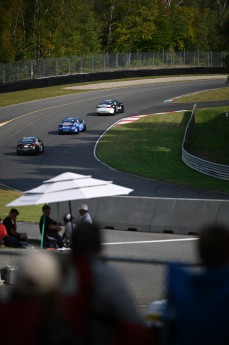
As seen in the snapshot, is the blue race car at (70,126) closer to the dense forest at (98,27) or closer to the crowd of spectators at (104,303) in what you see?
the dense forest at (98,27)

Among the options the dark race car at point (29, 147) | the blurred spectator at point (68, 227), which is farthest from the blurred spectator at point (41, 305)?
the dark race car at point (29, 147)

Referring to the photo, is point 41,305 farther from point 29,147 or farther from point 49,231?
point 29,147

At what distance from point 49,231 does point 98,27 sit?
9729cm

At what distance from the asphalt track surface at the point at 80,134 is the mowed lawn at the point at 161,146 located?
1.10 meters

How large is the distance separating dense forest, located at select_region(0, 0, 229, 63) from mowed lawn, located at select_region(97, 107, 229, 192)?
1213 inches

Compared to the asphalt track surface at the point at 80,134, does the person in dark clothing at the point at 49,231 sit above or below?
above

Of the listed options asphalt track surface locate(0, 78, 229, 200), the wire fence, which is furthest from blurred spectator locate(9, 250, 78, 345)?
the wire fence

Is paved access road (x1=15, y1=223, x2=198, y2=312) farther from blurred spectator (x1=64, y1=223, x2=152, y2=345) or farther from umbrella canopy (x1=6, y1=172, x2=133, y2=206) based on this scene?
blurred spectator (x1=64, y1=223, x2=152, y2=345)

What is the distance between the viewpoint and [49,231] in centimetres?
1911

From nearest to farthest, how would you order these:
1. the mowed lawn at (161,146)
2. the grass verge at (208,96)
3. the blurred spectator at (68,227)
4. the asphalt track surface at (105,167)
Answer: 1. the asphalt track surface at (105,167)
2. the blurred spectator at (68,227)
3. the mowed lawn at (161,146)
4. the grass verge at (208,96)

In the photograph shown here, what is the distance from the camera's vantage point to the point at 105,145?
58.4 m

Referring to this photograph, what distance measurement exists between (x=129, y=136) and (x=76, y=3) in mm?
52951

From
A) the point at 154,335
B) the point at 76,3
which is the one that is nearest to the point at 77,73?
the point at 76,3

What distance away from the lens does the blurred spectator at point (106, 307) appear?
527cm
